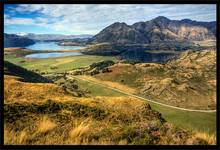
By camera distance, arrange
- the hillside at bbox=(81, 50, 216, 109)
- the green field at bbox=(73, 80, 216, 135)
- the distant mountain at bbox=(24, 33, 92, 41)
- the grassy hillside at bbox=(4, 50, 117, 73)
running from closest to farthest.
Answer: the green field at bbox=(73, 80, 216, 135)
the hillside at bbox=(81, 50, 216, 109)
the grassy hillside at bbox=(4, 50, 117, 73)
the distant mountain at bbox=(24, 33, 92, 41)

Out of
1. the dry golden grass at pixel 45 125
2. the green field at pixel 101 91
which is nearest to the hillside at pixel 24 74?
the green field at pixel 101 91

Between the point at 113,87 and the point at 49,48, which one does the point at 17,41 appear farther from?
the point at 113,87

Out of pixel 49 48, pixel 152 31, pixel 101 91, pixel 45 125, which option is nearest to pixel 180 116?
pixel 101 91

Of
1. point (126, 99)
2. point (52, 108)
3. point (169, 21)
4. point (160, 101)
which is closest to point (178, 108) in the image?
point (160, 101)

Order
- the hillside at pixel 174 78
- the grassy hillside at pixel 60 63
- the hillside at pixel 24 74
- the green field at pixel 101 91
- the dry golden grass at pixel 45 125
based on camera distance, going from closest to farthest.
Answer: the dry golden grass at pixel 45 125 → the green field at pixel 101 91 → the hillside at pixel 174 78 → the hillside at pixel 24 74 → the grassy hillside at pixel 60 63

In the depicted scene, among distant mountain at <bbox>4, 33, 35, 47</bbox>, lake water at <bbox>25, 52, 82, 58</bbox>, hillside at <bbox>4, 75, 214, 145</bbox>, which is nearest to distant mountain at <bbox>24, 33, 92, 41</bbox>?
distant mountain at <bbox>4, 33, 35, 47</bbox>

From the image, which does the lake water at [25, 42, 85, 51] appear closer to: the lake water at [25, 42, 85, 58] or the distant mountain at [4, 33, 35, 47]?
the lake water at [25, 42, 85, 58]

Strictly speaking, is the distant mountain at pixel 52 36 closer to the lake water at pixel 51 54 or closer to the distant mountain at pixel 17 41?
the distant mountain at pixel 17 41
